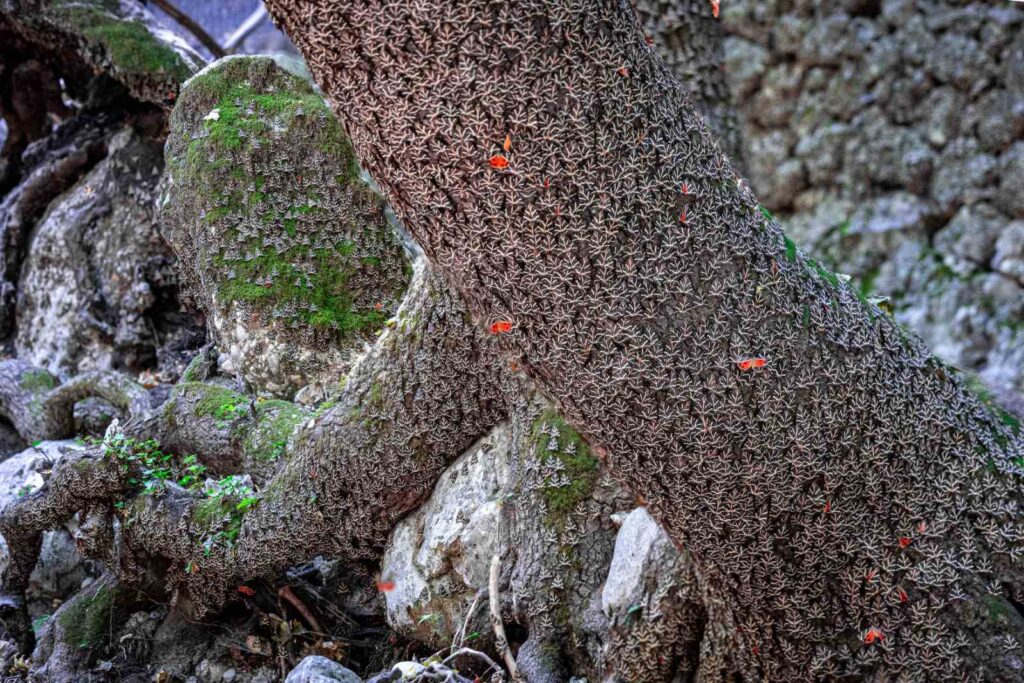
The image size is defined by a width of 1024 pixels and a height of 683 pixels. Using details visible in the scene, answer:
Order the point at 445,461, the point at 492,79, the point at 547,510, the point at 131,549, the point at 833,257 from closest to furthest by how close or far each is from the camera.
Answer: the point at 492,79
the point at 547,510
the point at 445,461
the point at 131,549
the point at 833,257

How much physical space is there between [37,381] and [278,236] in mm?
1861

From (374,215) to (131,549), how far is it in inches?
64.6

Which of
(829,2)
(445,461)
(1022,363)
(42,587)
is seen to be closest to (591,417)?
(445,461)

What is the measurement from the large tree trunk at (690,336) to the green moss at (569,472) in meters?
0.53

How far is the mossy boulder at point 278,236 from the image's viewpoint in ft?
12.6

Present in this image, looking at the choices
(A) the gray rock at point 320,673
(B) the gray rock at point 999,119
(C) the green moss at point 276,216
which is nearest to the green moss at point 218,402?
(C) the green moss at point 276,216

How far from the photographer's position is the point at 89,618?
136 inches

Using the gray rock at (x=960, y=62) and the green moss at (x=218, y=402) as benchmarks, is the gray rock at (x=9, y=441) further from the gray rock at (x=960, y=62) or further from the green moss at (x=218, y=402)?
the gray rock at (x=960, y=62)

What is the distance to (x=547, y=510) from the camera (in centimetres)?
262

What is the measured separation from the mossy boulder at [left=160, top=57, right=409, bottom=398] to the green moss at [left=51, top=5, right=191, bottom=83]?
1.34 m

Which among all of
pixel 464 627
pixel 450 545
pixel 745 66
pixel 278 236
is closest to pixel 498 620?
pixel 464 627

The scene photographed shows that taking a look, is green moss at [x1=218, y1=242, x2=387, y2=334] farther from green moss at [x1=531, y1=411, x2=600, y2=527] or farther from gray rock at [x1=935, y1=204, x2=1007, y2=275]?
gray rock at [x1=935, y1=204, x2=1007, y2=275]

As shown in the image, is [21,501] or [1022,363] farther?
[1022,363]

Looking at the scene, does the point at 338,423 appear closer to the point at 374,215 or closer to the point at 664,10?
the point at 374,215
